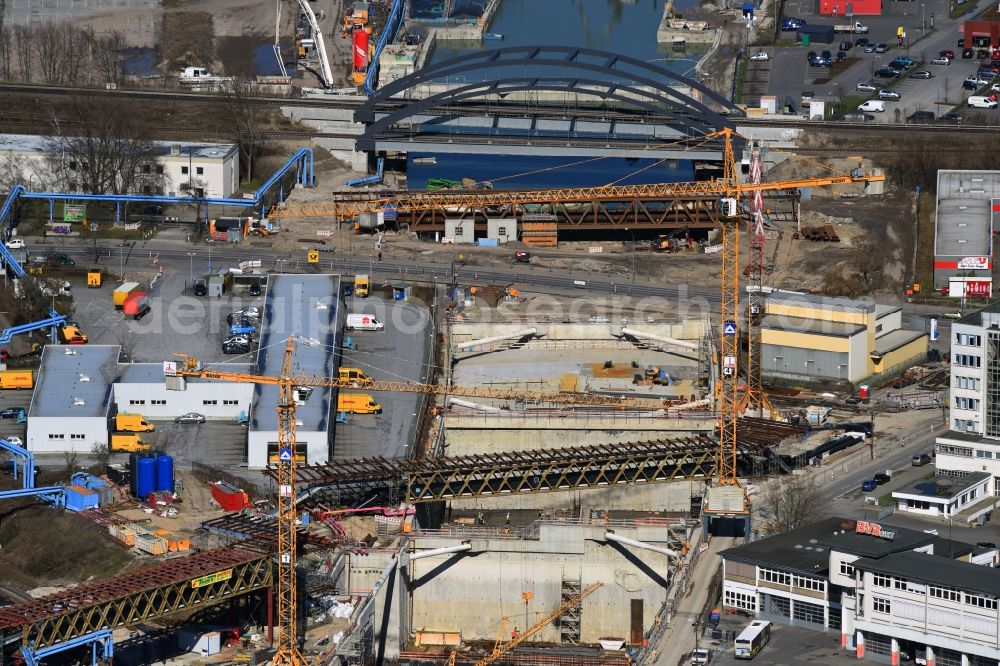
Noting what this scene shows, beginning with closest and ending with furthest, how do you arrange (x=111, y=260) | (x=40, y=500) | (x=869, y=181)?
(x=40, y=500)
(x=111, y=260)
(x=869, y=181)

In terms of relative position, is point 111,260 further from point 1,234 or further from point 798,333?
point 798,333

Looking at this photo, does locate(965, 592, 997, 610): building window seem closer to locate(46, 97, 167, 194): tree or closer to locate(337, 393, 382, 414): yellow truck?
locate(337, 393, 382, 414): yellow truck

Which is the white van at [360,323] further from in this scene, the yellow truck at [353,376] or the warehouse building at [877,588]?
the warehouse building at [877,588]

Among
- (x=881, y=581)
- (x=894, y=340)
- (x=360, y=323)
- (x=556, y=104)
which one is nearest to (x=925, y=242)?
(x=894, y=340)

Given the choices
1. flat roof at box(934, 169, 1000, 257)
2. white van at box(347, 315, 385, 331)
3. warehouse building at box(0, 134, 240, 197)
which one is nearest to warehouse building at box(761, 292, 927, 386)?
flat roof at box(934, 169, 1000, 257)

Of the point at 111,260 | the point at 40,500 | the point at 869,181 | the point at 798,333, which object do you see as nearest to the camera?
the point at 40,500

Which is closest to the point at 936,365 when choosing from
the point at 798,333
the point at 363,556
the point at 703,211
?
the point at 798,333
